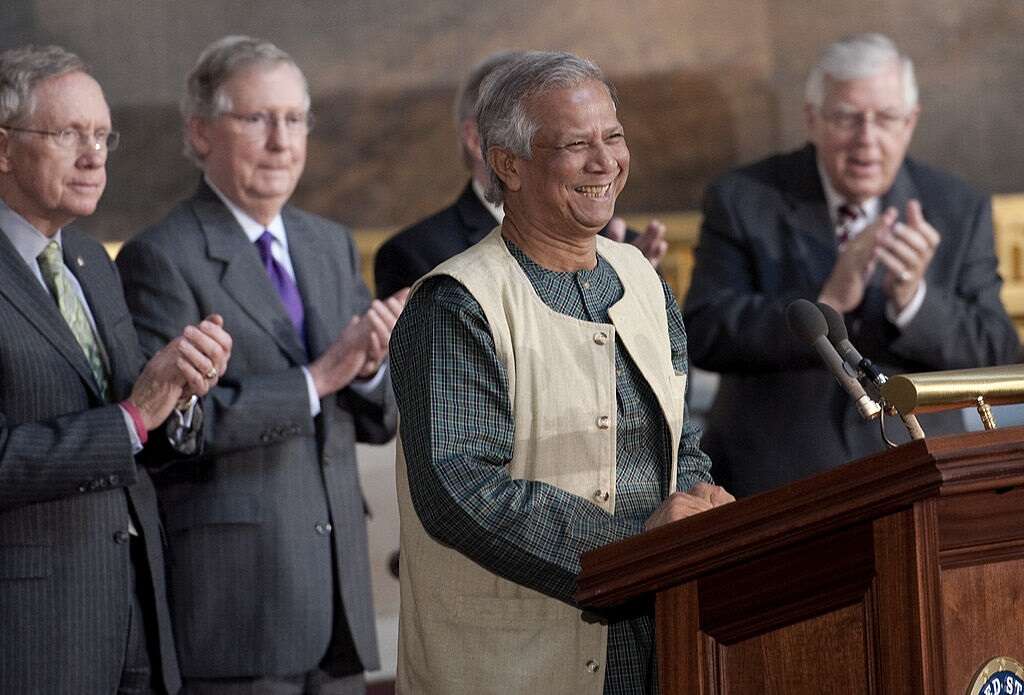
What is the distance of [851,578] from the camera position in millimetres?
2062

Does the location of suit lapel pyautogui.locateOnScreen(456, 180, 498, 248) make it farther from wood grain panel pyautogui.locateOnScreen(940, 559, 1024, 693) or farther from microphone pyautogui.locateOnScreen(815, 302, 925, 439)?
wood grain panel pyautogui.locateOnScreen(940, 559, 1024, 693)

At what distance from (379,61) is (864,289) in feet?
7.79

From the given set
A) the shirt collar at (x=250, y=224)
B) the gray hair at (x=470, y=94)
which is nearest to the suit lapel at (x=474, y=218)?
the gray hair at (x=470, y=94)

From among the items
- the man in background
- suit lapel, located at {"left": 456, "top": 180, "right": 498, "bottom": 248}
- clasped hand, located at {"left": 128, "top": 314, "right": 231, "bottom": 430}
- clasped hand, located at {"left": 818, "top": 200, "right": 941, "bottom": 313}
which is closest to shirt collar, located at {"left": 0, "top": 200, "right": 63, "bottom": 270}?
clasped hand, located at {"left": 128, "top": 314, "right": 231, "bottom": 430}

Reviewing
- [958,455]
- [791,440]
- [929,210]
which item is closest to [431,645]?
[958,455]

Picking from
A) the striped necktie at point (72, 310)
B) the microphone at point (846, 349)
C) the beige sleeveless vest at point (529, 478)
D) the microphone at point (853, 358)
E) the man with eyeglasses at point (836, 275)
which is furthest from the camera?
the man with eyeglasses at point (836, 275)

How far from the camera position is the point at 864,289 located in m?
4.55

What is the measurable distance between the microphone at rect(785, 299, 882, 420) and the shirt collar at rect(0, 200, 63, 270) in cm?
166

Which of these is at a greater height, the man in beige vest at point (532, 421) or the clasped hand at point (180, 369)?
the clasped hand at point (180, 369)

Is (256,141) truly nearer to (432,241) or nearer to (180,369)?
(432,241)

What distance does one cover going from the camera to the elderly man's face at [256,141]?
4.08 metres

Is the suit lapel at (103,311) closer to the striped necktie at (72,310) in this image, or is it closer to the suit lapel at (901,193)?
the striped necktie at (72,310)

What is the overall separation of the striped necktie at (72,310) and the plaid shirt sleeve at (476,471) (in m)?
1.11

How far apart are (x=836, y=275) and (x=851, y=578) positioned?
244 cm
